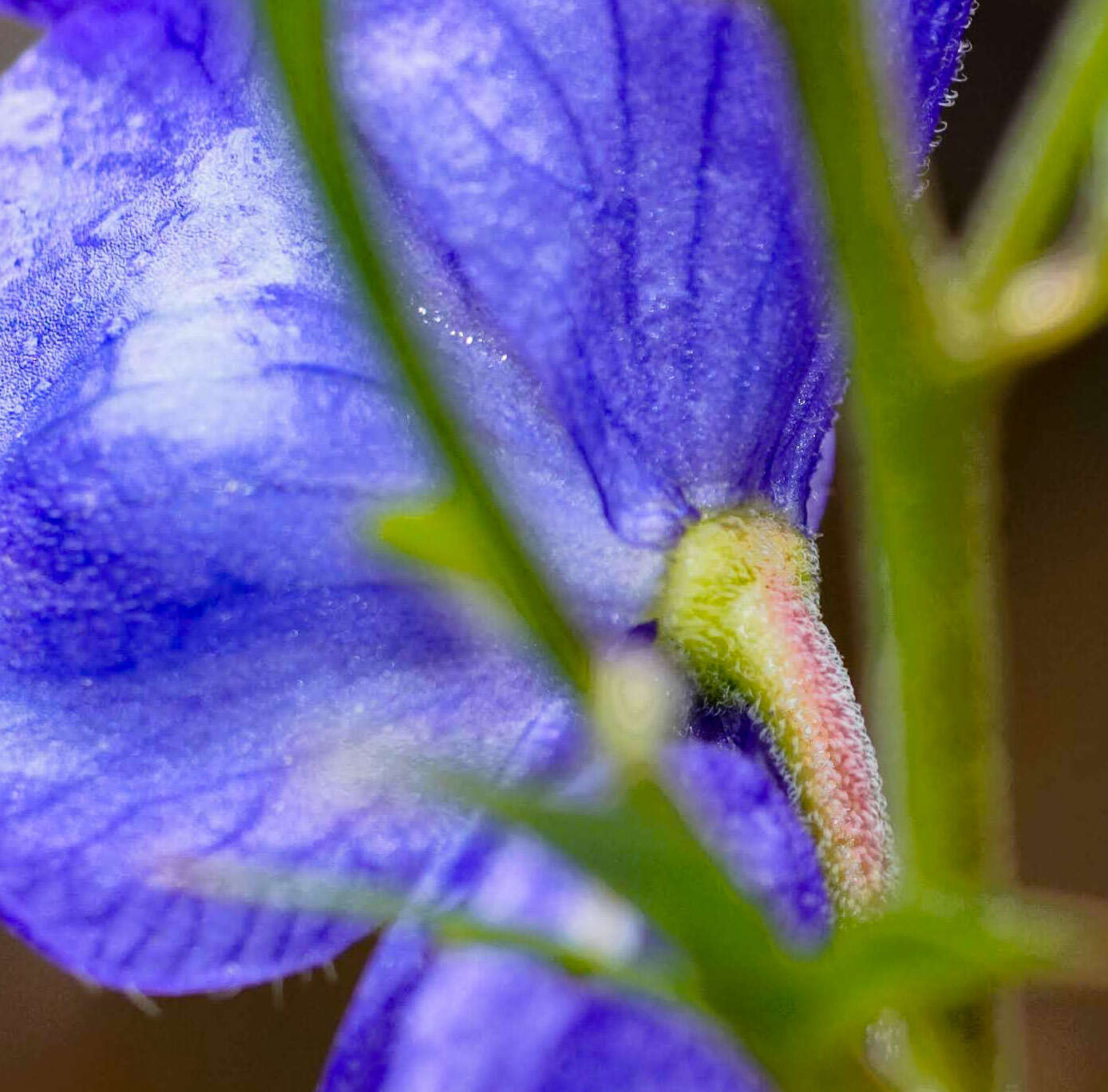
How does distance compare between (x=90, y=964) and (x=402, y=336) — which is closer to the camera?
(x=402, y=336)

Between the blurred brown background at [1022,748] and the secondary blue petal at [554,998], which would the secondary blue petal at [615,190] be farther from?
the blurred brown background at [1022,748]

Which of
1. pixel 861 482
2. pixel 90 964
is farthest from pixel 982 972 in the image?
pixel 90 964

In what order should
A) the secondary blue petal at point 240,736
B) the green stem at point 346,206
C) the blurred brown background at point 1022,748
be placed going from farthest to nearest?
the blurred brown background at point 1022,748, the secondary blue petal at point 240,736, the green stem at point 346,206

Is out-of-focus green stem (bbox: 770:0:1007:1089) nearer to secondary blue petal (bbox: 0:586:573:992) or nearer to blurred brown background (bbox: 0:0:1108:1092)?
secondary blue petal (bbox: 0:586:573:992)

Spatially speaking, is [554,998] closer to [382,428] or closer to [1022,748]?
[382,428]

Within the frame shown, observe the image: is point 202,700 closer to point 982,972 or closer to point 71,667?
point 71,667

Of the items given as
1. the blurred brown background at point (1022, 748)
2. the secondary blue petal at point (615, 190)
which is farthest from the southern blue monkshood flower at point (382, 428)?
the blurred brown background at point (1022, 748)

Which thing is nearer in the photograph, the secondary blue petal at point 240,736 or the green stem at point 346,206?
the green stem at point 346,206

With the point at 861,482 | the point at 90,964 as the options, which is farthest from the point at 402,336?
the point at 90,964
